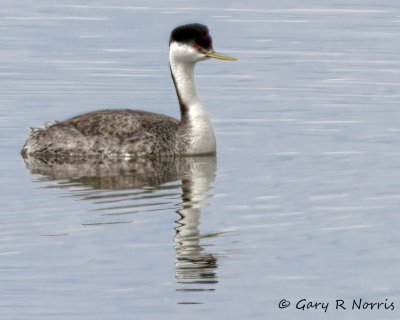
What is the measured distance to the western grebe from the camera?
21.7 meters

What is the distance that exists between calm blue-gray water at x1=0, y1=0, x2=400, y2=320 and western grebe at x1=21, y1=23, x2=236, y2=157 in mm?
309

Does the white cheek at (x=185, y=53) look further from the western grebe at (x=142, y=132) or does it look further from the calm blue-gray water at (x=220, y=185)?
the calm blue-gray water at (x=220, y=185)

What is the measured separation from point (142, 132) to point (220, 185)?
267 cm

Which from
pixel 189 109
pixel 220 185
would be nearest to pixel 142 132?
pixel 189 109

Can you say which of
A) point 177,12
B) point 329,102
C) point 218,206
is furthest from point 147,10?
point 218,206

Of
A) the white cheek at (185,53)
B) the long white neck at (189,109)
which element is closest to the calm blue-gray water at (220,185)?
the long white neck at (189,109)

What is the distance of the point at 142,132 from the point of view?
2172 cm

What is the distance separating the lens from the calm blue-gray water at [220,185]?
47.4ft

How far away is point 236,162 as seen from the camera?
2081 cm

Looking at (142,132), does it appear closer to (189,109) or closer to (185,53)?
(189,109)

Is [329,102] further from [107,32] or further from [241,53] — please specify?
[107,32]

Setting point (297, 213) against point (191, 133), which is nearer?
point (297, 213)

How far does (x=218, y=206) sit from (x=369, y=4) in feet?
67.0

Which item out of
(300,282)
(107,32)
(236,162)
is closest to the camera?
(300,282)
